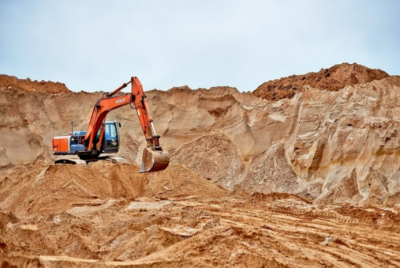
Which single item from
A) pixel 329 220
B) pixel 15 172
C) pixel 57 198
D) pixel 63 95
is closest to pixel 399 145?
pixel 329 220

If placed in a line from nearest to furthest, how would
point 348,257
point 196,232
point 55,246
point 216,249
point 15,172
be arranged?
point 216,249 → point 348,257 → point 196,232 → point 55,246 → point 15,172

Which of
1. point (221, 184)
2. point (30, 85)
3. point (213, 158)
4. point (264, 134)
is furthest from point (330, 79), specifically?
point (30, 85)

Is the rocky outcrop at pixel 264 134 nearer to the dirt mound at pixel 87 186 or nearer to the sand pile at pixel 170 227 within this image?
the sand pile at pixel 170 227

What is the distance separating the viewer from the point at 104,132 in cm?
1894

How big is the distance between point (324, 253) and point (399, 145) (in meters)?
8.84

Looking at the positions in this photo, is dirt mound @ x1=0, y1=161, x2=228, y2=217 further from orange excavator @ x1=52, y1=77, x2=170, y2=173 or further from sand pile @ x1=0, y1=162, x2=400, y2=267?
orange excavator @ x1=52, y1=77, x2=170, y2=173

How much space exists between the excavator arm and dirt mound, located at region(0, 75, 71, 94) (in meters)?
17.7

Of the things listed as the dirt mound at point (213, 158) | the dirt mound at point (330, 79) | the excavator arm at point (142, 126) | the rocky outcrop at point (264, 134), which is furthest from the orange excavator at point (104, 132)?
the dirt mound at point (330, 79)

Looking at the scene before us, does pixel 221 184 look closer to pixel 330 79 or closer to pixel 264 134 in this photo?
pixel 264 134

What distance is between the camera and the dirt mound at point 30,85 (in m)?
34.7

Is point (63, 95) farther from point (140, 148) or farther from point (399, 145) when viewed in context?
point (399, 145)

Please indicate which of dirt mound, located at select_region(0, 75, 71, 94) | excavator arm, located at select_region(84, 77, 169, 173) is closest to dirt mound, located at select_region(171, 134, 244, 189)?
excavator arm, located at select_region(84, 77, 169, 173)

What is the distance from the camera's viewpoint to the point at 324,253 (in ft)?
25.3

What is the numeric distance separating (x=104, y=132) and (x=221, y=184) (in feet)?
17.4
